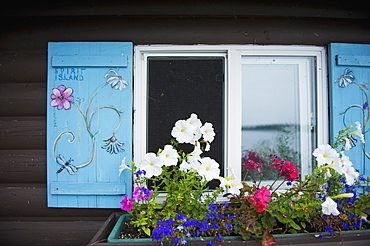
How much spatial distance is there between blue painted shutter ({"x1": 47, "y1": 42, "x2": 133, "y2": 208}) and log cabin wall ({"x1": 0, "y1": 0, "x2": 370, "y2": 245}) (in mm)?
115

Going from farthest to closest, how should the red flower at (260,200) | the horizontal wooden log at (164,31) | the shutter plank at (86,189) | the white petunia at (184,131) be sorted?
the horizontal wooden log at (164,31) → the shutter plank at (86,189) → the white petunia at (184,131) → the red flower at (260,200)

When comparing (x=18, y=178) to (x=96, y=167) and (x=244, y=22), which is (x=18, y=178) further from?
(x=244, y=22)

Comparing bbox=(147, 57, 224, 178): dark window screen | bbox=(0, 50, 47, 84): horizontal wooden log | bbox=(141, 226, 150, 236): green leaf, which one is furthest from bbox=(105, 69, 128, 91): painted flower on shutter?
bbox=(141, 226, 150, 236): green leaf

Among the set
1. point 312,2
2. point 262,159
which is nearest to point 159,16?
point 312,2

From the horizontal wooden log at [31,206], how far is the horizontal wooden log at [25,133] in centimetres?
33

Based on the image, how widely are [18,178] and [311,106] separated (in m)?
2.27

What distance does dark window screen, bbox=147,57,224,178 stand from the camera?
1893 mm

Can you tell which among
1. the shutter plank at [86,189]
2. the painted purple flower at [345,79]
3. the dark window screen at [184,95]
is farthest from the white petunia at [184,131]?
the painted purple flower at [345,79]

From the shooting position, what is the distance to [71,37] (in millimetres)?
1866

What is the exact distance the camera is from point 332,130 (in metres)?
1.82

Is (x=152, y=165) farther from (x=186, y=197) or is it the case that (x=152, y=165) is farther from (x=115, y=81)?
(x=115, y=81)

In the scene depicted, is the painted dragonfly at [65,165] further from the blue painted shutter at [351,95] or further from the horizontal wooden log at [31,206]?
the blue painted shutter at [351,95]

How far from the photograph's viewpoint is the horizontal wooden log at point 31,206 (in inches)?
72.1

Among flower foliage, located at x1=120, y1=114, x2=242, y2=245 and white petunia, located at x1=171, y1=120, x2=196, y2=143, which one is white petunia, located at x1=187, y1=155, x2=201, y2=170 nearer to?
flower foliage, located at x1=120, y1=114, x2=242, y2=245
